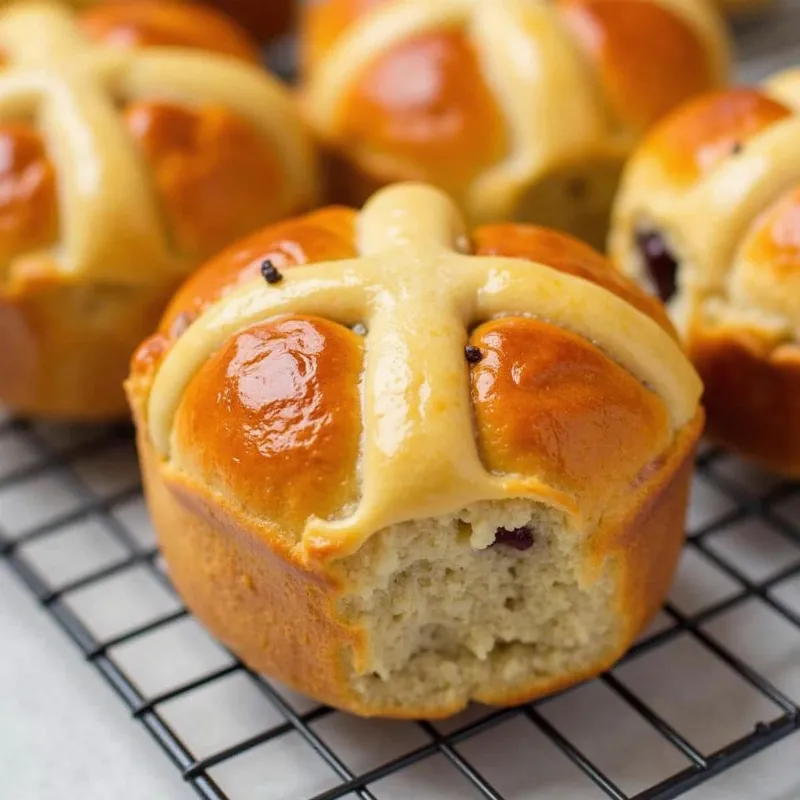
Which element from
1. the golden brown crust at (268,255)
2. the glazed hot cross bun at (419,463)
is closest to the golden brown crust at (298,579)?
the glazed hot cross bun at (419,463)

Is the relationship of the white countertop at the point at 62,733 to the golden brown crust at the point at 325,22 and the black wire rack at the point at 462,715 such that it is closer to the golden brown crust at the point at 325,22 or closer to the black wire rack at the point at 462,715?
the black wire rack at the point at 462,715

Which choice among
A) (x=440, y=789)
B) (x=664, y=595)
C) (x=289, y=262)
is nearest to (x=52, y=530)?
(x=289, y=262)

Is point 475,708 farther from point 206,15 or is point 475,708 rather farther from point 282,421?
point 206,15

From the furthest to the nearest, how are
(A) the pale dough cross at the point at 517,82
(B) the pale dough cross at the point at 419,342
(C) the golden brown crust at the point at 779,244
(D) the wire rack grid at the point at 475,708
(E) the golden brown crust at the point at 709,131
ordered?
(A) the pale dough cross at the point at 517,82 → (E) the golden brown crust at the point at 709,131 → (C) the golden brown crust at the point at 779,244 → (D) the wire rack grid at the point at 475,708 → (B) the pale dough cross at the point at 419,342

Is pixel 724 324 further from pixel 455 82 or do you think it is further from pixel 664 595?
pixel 455 82

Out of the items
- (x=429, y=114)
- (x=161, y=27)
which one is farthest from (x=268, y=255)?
(x=161, y=27)

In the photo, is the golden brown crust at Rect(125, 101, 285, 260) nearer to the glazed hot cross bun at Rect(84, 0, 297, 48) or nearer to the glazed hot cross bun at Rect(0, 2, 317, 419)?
the glazed hot cross bun at Rect(0, 2, 317, 419)
